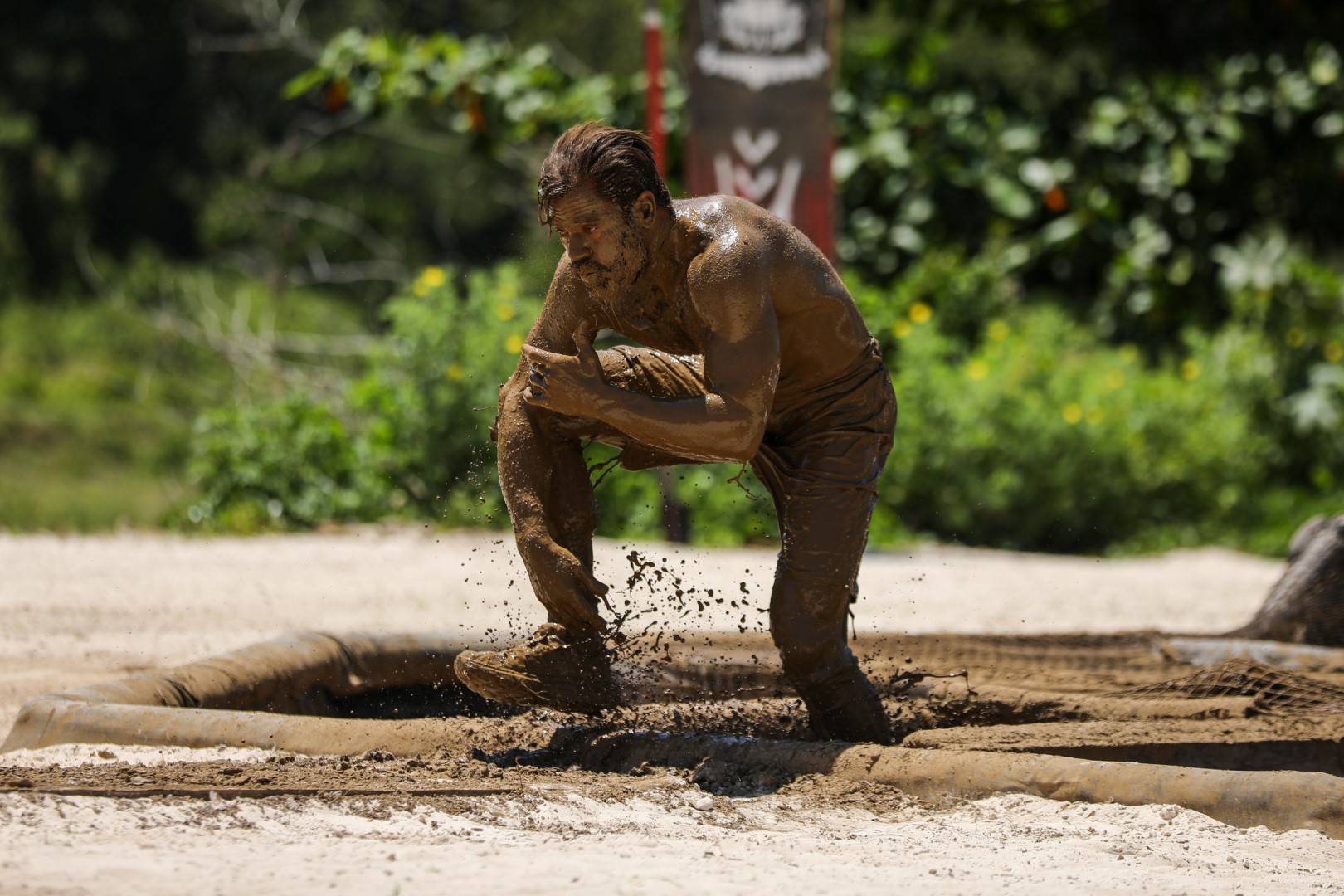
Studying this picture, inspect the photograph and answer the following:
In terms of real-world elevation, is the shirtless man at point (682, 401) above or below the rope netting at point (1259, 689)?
above

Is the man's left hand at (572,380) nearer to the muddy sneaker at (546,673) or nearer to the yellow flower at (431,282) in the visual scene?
the muddy sneaker at (546,673)

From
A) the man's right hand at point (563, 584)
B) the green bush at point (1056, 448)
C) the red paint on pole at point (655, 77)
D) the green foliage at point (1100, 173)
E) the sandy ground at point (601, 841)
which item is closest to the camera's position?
the sandy ground at point (601, 841)

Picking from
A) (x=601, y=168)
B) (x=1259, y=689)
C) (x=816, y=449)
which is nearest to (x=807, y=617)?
(x=816, y=449)

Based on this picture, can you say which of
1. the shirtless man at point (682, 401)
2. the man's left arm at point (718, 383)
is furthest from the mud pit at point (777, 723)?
the man's left arm at point (718, 383)

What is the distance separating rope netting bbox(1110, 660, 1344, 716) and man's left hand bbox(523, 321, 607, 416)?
2011 mm

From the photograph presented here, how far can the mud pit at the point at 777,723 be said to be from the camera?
3.60 metres

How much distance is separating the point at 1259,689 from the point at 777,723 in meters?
1.34

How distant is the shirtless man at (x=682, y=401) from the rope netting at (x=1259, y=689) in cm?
111

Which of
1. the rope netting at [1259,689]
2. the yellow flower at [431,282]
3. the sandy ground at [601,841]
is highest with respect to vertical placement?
the yellow flower at [431,282]

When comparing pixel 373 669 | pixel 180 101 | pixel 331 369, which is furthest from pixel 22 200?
pixel 373 669

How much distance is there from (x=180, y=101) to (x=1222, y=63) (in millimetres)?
10333

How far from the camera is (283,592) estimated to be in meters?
6.94

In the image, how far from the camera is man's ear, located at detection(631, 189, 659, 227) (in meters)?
3.70

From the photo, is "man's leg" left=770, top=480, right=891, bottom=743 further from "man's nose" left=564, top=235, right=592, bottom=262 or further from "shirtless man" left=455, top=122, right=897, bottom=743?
"man's nose" left=564, top=235, right=592, bottom=262
